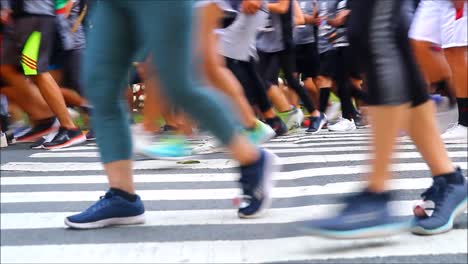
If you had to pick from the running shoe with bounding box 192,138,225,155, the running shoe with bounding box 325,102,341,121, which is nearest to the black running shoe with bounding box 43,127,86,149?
the running shoe with bounding box 192,138,225,155

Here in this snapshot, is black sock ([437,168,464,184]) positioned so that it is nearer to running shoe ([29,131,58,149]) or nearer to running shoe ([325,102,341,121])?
running shoe ([29,131,58,149])

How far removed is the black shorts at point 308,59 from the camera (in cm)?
881

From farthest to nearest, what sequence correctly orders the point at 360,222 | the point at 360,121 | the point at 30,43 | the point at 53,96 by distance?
1. the point at 360,121
2. the point at 53,96
3. the point at 30,43
4. the point at 360,222

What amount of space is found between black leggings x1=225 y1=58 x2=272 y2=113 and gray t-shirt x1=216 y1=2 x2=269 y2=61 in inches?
5.0

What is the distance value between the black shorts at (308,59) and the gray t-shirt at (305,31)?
0.09 metres

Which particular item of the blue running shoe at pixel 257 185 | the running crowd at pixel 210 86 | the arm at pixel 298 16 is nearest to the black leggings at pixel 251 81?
the running crowd at pixel 210 86

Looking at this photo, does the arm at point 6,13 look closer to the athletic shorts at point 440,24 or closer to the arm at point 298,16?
the athletic shorts at point 440,24

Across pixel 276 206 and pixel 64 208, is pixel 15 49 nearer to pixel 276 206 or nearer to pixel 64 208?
pixel 64 208

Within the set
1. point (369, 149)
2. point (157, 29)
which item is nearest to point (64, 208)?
point (157, 29)

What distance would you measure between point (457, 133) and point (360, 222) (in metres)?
3.33

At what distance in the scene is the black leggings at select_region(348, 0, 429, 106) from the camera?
8.66ft

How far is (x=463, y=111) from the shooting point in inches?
223

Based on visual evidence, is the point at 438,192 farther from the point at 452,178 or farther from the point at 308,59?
the point at 308,59

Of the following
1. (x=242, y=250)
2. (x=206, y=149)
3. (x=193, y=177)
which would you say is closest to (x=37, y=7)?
(x=206, y=149)
